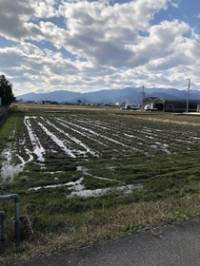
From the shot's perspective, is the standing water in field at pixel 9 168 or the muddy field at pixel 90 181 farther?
the standing water in field at pixel 9 168

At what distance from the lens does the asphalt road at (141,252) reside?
3533mm

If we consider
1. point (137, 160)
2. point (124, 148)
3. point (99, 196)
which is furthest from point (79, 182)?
point (124, 148)

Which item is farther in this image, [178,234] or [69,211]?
[69,211]

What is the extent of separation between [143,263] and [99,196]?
3.69m

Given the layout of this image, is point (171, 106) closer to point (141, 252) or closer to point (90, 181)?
point (90, 181)

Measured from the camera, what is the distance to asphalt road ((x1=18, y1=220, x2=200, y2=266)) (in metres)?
3.53

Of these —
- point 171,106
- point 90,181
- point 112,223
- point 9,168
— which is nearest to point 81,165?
point 90,181

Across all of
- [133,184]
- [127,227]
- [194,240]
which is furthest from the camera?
[133,184]

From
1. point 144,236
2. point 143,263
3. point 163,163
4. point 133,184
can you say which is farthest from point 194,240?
point 163,163

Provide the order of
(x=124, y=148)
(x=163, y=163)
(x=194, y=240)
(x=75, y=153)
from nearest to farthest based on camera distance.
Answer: (x=194, y=240) → (x=163, y=163) → (x=75, y=153) → (x=124, y=148)

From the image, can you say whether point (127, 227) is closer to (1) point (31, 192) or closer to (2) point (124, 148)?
(1) point (31, 192)

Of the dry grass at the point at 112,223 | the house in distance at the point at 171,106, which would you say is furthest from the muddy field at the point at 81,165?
the house in distance at the point at 171,106

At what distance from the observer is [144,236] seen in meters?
4.26

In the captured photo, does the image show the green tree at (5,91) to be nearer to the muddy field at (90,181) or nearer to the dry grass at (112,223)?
the muddy field at (90,181)
